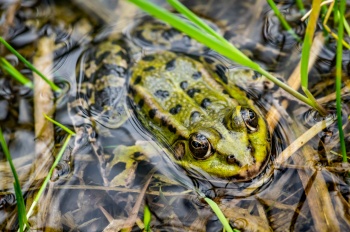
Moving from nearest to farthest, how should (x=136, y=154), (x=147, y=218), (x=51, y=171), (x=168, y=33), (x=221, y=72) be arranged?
(x=147, y=218) → (x=51, y=171) → (x=136, y=154) → (x=221, y=72) → (x=168, y=33)

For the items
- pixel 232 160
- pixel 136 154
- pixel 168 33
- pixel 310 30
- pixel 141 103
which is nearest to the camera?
pixel 310 30

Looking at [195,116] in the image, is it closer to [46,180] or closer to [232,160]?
[232,160]

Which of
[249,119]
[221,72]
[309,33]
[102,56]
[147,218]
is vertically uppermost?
[309,33]

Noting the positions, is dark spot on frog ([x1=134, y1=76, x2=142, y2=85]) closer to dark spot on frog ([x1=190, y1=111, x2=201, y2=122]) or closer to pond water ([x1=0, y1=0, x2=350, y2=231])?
pond water ([x1=0, y1=0, x2=350, y2=231])

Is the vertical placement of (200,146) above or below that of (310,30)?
below

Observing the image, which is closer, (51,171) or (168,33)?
(51,171)

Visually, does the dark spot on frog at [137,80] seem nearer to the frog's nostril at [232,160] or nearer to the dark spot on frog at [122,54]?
the dark spot on frog at [122,54]

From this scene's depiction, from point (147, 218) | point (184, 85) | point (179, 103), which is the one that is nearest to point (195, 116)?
point (179, 103)

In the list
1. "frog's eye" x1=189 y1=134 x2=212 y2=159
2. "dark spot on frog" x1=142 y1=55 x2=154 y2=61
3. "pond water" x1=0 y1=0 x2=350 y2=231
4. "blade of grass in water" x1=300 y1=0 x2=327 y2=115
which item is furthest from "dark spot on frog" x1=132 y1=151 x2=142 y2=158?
"blade of grass in water" x1=300 y1=0 x2=327 y2=115
